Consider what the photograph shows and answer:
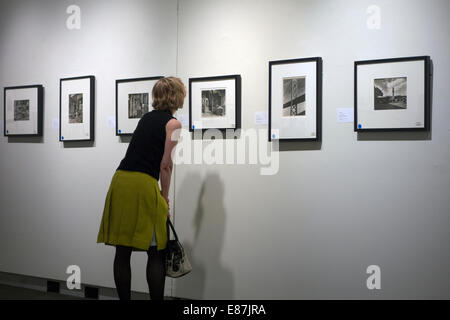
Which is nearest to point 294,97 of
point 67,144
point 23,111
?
point 67,144

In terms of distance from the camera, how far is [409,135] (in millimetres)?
2689

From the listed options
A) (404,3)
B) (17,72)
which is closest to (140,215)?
(404,3)

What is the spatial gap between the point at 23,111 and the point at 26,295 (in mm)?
1674

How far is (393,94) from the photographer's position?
2.71 meters

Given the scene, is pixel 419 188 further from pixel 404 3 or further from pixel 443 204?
pixel 404 3

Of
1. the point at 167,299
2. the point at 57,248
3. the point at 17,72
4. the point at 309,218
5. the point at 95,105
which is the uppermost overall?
the point at 17,72

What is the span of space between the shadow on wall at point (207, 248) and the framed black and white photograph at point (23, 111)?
5.53 feet

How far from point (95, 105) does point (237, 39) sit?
4.59ft

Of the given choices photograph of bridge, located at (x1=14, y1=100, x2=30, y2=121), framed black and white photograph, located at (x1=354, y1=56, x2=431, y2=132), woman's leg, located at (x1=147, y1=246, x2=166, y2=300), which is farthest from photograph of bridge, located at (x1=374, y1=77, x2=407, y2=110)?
photograph of bridge, located at (x1=14, y1=100, x2=30, y2=121)

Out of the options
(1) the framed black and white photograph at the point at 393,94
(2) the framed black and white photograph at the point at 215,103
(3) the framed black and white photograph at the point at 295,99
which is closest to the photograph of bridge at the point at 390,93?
(1) the framed black and white photograph at the point at 393,94

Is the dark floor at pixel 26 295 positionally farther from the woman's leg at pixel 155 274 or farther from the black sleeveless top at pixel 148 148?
the black sleeveless top at pixel 148 148

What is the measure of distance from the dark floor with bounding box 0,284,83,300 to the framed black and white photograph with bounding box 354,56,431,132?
9.13 ft

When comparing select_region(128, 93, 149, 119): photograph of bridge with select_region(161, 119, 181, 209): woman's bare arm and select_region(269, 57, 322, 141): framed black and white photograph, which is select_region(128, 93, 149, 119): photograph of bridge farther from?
select_region(269, 57, 322, 141): framed black and white photograph

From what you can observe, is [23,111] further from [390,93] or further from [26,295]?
[390,93]
